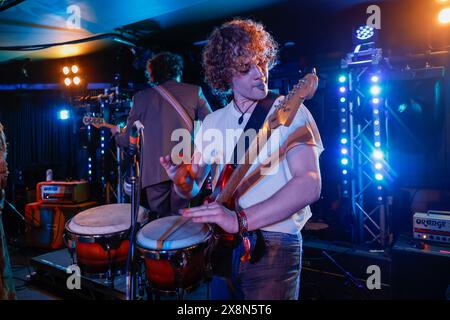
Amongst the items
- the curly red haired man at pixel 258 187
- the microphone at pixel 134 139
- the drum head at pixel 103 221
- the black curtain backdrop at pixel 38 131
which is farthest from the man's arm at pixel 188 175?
the black curtain backdrop at pixel 38 131

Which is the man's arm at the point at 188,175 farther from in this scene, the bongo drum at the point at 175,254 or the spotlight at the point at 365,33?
the spotlight at the point at 365,33

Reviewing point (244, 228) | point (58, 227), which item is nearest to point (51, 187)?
point (58, 227)

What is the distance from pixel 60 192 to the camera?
19.5 ft

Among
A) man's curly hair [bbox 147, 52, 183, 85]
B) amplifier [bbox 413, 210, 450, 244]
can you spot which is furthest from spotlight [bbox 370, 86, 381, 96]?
man's curly hair [bbox 147, 52, 183, 85]

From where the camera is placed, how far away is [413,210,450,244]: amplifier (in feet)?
11.3

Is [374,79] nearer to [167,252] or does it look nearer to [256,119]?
[256,119]

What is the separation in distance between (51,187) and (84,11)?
3.25 m

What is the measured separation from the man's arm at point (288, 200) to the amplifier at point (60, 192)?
523 centimetres

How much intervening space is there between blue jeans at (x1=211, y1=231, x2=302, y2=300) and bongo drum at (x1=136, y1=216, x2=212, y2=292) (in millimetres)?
732

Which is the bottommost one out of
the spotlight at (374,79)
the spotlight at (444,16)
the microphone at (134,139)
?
the microphone at (134,139)

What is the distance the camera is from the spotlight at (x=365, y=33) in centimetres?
481

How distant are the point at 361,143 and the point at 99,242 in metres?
4.13

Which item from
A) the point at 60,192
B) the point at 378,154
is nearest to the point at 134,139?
the point at 378,154

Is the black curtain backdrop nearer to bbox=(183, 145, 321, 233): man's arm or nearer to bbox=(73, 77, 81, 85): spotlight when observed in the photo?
bbox=(73, 77, 81, 85): spotlight
